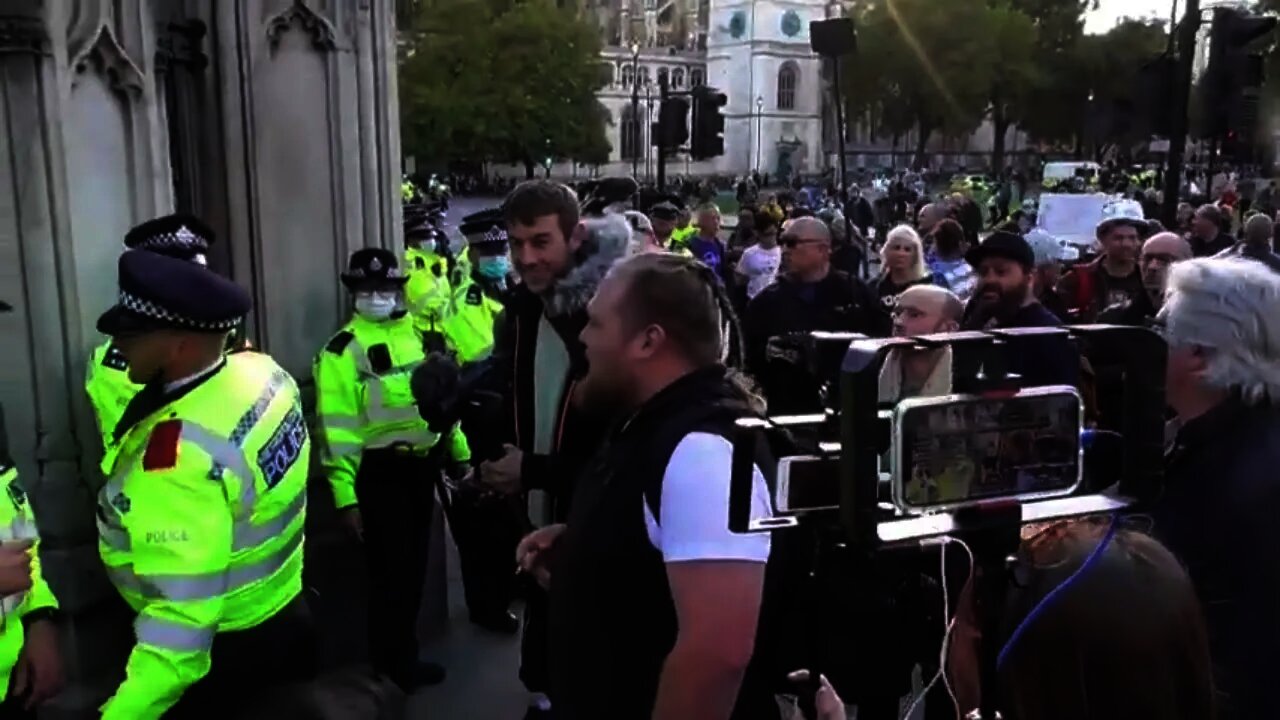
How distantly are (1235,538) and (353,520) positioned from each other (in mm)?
3273

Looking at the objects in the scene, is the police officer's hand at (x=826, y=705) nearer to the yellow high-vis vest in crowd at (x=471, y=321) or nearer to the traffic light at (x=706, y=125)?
the yellow high-vis vest in crowd at (x=471, y=321)

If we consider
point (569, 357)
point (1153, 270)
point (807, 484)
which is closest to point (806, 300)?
point (1153, 270)

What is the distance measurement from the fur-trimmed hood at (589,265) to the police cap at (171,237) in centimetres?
116

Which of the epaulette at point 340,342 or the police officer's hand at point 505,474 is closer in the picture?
the police officer's hand at point 505,474

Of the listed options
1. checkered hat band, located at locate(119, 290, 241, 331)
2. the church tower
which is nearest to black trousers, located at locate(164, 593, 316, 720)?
checkered hat band, located at locate(119, 290, 241, 331)

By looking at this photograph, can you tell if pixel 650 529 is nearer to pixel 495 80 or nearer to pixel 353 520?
pixel 353 520

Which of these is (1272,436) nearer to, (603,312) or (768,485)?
(768,485)

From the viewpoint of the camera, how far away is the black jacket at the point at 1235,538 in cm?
223

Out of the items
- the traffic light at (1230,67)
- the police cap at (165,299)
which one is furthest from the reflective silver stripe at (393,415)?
the traffic light at (1230,67)

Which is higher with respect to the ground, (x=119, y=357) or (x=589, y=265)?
(x=589, y=265)

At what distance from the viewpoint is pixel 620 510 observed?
2.12 m

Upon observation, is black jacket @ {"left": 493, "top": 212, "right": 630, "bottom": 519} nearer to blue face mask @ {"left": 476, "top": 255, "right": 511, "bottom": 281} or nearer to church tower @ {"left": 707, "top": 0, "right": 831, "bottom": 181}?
blue face mask @ {"left": 476, "top": 255, "right": 511, "bottom": 281}

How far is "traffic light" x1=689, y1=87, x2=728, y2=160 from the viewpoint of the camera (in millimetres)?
13180

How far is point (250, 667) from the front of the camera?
103 inches
